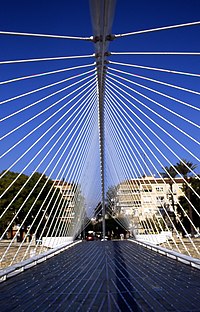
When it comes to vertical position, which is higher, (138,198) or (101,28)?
(138,198)

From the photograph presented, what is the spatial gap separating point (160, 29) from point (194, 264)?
4402 millimetres

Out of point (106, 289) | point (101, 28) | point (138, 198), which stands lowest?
point (106, 289)

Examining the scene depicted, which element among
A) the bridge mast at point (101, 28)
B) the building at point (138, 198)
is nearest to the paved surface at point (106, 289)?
the building at point (138, 198)

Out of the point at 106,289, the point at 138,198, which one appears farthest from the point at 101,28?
the point at 138,198

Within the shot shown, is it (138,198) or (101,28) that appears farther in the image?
(138,198)

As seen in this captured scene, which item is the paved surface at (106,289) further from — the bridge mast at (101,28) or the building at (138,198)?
the bridge mast at (101,28)

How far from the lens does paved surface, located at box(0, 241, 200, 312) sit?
4270 mm

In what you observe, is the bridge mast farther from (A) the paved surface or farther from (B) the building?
(A) the paved surface

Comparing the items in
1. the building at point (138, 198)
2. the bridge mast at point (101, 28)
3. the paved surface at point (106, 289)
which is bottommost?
the paved surface at point (106, 289)

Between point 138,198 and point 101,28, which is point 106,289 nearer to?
point 101,28

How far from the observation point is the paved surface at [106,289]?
4.27 m

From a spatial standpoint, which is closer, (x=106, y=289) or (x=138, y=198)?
(x=106, y=289)

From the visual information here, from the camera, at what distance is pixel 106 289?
17.4ft

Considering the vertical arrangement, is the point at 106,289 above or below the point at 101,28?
below
